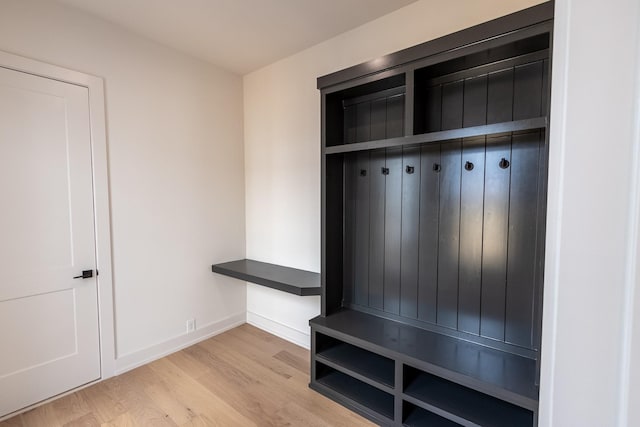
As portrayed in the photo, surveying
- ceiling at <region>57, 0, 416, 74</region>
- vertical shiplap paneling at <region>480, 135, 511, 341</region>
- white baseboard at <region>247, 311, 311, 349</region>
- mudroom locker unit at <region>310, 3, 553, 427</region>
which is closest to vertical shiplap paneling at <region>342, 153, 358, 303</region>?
mudroom locker unit at <region>310, 3, 553, 427</region>

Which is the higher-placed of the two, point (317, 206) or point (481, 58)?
point (481, 58)

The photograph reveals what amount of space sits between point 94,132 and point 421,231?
2.52 metres

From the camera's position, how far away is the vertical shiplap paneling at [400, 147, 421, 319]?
6.82 ft

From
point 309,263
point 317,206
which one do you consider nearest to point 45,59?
point 317,206

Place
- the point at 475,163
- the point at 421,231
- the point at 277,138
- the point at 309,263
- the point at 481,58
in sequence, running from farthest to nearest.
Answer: the point at 277,138 < the point at 309,263 < the point at 421,231 < the point at 475,163 < the point at 481,58

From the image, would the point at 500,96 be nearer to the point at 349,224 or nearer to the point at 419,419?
the point at 349,224

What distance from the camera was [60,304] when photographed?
216 centimetres

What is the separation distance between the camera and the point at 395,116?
7.04 ft

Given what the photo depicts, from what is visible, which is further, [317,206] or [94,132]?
[317,206]

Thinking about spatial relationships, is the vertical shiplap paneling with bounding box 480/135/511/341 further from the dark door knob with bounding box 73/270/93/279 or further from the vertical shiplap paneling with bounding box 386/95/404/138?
the dark door knob with bounding box 73/270/93/279

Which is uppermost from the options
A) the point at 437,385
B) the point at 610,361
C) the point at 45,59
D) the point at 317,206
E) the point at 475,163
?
the point at 45,59

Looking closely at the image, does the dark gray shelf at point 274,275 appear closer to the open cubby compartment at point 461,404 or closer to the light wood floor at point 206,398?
the light wood floor at point 206,398

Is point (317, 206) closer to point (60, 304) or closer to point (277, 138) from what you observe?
point (277, 138)

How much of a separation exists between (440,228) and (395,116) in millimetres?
847
